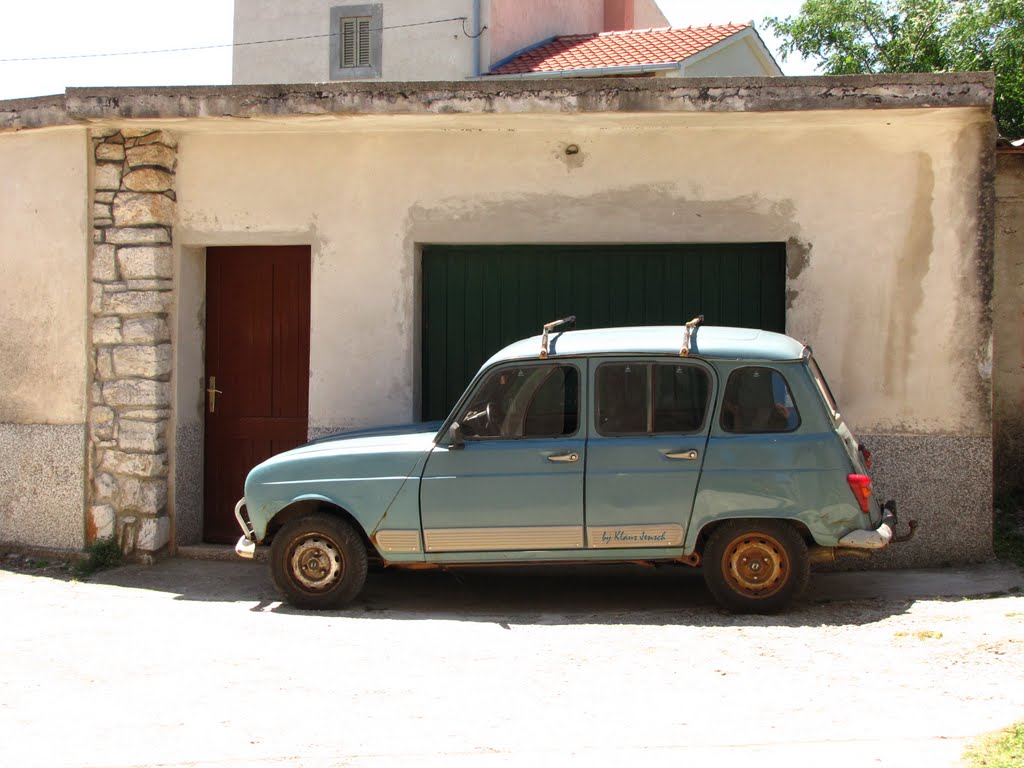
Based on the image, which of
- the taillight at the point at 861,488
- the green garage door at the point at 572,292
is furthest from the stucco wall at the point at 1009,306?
the taillight at the point at 861,488

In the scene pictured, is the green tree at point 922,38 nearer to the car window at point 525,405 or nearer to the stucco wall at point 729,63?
the stucco wall at point 729,63

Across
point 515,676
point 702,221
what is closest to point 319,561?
point 515,676

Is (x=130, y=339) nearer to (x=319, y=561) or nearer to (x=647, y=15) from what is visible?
(x=319, y=561)

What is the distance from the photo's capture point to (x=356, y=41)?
832 inches

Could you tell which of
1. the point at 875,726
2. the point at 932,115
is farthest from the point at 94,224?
the point at 875,726

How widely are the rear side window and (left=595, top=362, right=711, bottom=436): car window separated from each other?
14 cm

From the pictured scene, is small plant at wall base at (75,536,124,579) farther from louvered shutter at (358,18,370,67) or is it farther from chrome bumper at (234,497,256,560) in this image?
louvered shutter at (358,18,370,67)

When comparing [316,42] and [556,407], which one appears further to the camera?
[316,42]

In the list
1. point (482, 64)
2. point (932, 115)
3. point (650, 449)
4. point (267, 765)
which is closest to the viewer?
point (267, 765)

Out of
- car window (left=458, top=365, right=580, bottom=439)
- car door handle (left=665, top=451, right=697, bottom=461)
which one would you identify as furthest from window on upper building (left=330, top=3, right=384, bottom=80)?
car door handle (left=665, top=451, right=697, bottom=461)

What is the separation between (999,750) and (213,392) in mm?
6587

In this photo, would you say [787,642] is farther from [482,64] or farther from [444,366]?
[482,64]

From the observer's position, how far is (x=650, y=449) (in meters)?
6.50

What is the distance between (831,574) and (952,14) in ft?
43.9
